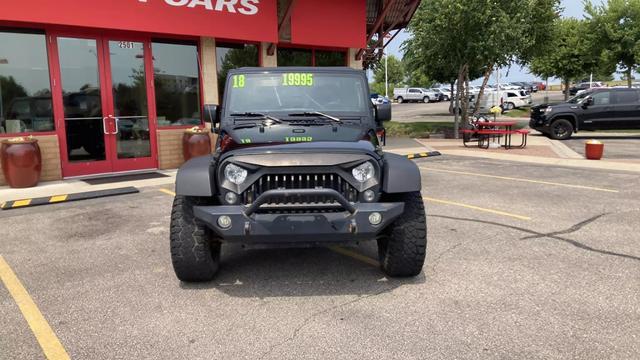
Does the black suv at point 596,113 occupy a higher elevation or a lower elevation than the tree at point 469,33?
lower

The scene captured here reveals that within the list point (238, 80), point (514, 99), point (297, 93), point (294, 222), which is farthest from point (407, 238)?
point (514, 99)

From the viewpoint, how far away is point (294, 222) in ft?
12.3

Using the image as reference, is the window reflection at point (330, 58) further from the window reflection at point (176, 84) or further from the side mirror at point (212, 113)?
the side mirror at point (212, 113)

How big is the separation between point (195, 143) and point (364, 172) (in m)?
8.03

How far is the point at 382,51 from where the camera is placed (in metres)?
20.6

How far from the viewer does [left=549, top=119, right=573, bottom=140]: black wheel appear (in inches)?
713

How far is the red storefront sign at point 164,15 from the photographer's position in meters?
9.34

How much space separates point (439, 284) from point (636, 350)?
4.97 feet

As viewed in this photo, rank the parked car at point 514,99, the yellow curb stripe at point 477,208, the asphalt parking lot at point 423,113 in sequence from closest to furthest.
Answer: the yellow curb stripe at point 477,208 → the asphalt parking lot at point 423,113 → the parked car at point 514,99

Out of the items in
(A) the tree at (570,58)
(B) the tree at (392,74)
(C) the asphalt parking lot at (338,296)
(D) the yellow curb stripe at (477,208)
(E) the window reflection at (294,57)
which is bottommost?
(C) the asphalt parking lot at (338,296)

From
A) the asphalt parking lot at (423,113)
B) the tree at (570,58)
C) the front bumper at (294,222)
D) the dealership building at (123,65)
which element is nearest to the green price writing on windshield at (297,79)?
the front bumper at (294,222)

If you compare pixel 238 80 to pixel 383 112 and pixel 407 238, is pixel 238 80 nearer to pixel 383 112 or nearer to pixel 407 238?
pixel 383 112

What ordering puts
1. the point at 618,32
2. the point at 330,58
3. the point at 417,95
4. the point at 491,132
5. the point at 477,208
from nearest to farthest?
1. the point at 477,208
2. the point at 330,58
3. the point at 491,132
4. the point at 618,32
5. the point at 417,95

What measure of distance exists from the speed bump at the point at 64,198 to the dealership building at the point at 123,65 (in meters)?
2.04
